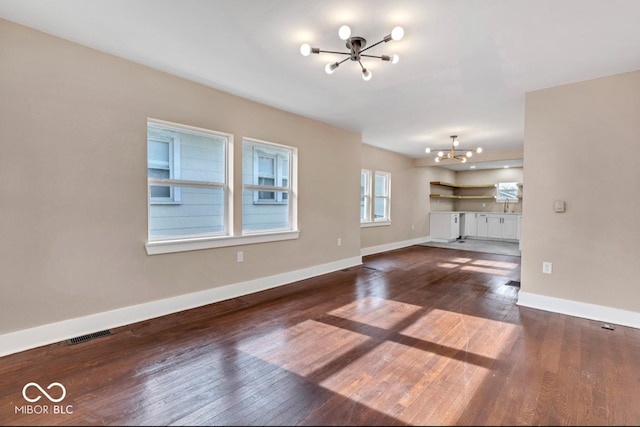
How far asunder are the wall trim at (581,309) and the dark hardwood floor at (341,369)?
0.48ft

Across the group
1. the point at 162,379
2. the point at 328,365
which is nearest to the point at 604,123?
the point at 328,365

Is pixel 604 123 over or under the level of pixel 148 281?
over

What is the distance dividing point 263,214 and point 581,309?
3.89m

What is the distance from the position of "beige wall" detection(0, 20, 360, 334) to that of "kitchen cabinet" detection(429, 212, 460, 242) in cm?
721

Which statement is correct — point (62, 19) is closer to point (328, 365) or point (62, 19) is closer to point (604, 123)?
point (328, 365)

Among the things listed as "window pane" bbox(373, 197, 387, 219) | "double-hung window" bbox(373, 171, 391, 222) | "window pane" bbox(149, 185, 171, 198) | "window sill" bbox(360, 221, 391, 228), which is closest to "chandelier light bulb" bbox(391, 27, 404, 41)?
"window pane" bbox(149, 185, 171, 198)

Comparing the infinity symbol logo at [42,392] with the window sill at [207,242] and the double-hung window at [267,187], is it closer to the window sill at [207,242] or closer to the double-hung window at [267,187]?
the window sill at [207,242]

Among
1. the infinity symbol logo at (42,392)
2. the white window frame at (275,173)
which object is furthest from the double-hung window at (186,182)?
the infinity symbol logo at (42,392)

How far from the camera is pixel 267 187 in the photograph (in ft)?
13.7

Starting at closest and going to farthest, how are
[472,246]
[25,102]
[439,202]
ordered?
[25,102]
[472,246]
[439,202]

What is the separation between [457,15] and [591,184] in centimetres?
243

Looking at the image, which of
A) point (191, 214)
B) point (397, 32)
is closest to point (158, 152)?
point (191, 214)

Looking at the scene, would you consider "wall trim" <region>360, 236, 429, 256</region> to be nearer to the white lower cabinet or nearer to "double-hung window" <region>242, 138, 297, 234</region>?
the white lower cabinet

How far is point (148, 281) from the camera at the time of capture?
2.98 m
